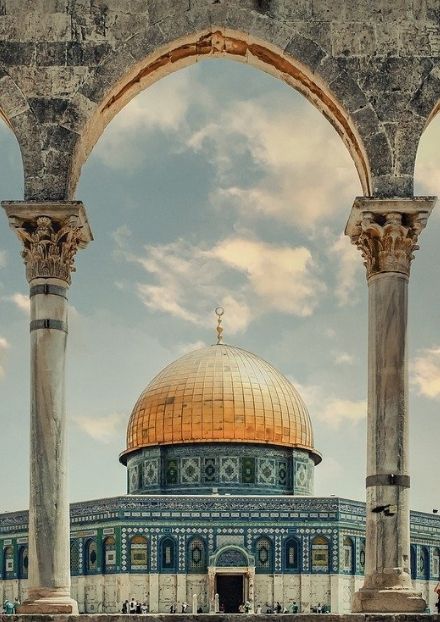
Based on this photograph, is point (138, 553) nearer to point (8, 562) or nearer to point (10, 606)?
point (8, 562)

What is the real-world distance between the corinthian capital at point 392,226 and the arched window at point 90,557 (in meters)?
36.9

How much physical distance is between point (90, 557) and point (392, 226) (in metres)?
37.6

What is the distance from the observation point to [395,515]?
15.0 metres

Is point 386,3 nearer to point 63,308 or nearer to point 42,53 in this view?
point 42,53

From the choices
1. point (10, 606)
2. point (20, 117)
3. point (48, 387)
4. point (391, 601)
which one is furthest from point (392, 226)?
point (10, 606)

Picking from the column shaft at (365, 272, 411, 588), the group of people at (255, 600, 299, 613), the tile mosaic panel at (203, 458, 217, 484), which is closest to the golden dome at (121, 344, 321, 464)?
the tile mosaic panel at (203, 458, 217, 484)

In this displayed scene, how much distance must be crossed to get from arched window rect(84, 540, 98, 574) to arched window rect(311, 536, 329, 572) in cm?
797

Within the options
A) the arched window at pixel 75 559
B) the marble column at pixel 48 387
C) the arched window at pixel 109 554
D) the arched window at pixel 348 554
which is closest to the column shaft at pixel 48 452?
the marble column at pixel 48 387

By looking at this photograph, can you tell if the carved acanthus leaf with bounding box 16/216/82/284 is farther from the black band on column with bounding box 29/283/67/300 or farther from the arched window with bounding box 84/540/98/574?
the arched window with bounding box 84/540/98/574

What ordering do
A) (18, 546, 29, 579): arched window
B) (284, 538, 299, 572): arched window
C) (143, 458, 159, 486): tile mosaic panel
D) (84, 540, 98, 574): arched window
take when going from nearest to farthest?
(284, 538, 299, 572): arched window < (84, 540, 98, 574): arched window < (18, 546, 29, 579): arched window < (143, 458, 159, 486): tile mosaic panel

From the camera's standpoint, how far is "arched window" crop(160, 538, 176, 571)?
5028 centimetres

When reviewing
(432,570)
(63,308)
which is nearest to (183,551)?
(432,570)

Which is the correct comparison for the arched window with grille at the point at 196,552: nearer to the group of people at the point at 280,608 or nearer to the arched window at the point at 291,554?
the group of people at the point at 280,608

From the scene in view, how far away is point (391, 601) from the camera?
14711 mm
